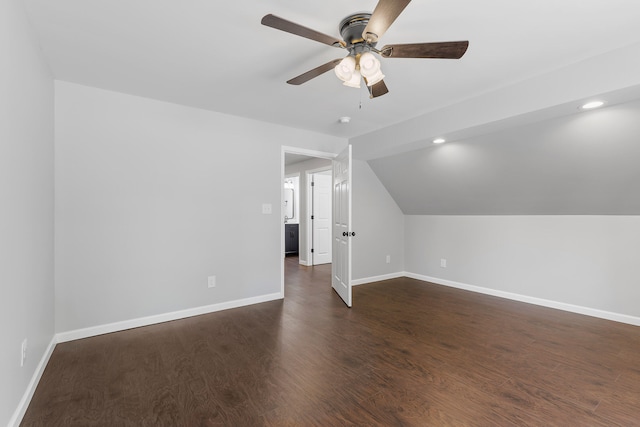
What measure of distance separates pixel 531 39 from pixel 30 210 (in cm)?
350

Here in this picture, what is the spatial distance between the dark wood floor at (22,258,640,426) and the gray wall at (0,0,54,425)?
35 cm

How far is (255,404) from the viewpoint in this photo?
182 cm

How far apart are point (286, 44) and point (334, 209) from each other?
2765 millimetres

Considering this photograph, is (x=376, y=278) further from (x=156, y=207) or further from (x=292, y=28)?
(x=292, y=28)

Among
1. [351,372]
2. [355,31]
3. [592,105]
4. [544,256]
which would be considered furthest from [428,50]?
[544,256]

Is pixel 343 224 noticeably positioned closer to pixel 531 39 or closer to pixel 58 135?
pixel 531 39

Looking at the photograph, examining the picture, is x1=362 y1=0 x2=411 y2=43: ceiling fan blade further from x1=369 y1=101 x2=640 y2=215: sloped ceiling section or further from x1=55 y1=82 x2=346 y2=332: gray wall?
x1=55 y1=82 x2=346 y2=332: gray wall

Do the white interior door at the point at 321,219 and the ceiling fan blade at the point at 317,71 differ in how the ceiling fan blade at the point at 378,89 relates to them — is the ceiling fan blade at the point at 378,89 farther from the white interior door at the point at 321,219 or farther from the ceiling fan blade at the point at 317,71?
the white interior door at the point at 321,219

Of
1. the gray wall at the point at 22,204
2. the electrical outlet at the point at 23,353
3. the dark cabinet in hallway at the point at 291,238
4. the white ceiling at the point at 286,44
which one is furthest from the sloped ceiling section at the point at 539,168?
the electrical outlet at the point at 23,353

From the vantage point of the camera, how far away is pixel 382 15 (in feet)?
4.76

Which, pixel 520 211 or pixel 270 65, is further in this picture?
pixel 520 211

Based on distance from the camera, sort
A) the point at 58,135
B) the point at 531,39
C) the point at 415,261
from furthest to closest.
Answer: the point at 415,261 → the point at 58,135 → the point at 531,39

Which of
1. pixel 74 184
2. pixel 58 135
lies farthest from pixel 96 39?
pixel 74 184

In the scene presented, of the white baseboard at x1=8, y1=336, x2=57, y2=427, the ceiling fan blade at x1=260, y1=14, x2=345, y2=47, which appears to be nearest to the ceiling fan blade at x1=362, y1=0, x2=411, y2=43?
the ceiling fan blade at x1=260, y1=14, x2=345, y2=47
